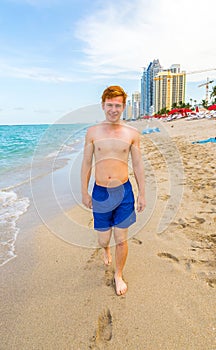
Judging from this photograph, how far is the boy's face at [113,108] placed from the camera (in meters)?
2.10

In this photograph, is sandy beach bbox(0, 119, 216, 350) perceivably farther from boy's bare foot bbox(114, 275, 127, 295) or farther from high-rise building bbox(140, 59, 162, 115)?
high-rise building bbox(140, 59, 162, 115)

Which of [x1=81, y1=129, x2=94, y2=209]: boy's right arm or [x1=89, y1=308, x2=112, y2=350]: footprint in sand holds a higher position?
[x1=81, y1=129, x2=94, y2=209]: boy's right arm

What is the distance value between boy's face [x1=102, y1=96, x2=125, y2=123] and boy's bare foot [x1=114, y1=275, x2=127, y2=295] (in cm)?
155

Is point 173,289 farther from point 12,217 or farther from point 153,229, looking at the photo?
point 12,217

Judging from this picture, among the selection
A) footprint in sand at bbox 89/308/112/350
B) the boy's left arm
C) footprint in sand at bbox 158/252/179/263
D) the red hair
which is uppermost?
the red hair

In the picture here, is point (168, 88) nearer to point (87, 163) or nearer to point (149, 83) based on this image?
point (149, 83)

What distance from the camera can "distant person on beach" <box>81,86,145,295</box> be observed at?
2.18m

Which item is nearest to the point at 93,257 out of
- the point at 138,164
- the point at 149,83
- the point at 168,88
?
the point at 138,164

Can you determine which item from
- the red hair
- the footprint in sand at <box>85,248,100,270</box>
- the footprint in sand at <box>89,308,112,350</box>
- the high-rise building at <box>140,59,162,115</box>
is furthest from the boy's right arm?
the high-rise building at <box>140,59,162,115</box>

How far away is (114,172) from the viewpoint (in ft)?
7.47

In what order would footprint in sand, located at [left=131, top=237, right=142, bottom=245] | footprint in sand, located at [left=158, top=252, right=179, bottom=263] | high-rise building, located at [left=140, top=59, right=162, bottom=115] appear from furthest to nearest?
high-rise building, located at [left=140, top=59, right=162, bottom=115], footprint in sand, located at [left=131, top=237, right=142, bottom=245], footprint in sand, located at [left=158, top=252, right=179, bottom=263]

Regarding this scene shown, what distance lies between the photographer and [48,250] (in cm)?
299

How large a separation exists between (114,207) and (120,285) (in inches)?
29.4

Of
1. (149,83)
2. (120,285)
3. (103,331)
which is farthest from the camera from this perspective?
(149,83)
